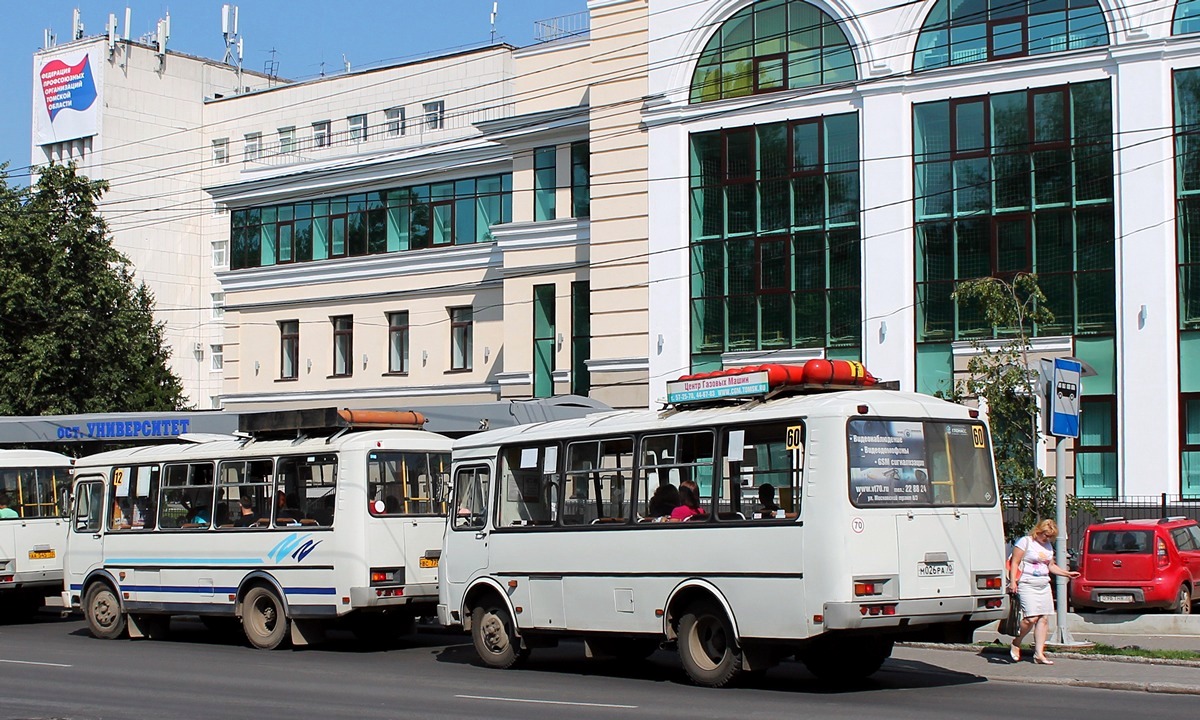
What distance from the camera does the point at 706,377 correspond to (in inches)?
611

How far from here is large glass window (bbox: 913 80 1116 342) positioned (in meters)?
31.1

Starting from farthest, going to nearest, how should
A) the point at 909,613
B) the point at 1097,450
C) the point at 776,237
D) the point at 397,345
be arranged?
the point at 397,345 → the point at 776,237 → the point at 1097,450 → the point at 909,613

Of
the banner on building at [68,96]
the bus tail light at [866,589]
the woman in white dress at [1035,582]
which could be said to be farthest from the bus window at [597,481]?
the banner on building at [68,96]

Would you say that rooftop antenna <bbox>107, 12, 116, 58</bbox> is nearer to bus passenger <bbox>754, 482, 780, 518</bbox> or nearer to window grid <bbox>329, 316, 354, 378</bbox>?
window grid <bbox>329, 316, 354, 378</bbox>

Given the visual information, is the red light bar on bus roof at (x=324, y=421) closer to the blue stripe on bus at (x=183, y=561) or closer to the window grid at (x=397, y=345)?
the blue stripe on bus at (x=183, y=561)

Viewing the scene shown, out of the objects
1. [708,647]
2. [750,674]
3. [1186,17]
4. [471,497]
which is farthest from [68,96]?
[708,647]

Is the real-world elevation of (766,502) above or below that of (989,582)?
above

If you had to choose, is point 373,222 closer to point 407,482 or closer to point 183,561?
point 183,561

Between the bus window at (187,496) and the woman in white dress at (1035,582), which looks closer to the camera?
the woman in white dress at (1035,582)

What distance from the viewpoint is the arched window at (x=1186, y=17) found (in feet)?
99.5

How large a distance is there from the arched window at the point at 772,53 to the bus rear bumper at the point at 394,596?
1840 cm

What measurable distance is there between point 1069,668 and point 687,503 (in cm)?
438

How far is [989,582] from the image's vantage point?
47.9 ft

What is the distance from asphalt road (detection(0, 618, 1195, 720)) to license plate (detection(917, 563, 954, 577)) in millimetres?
1110
